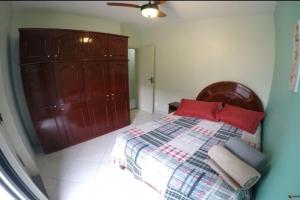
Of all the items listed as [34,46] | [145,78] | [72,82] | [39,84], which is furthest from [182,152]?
[145,78]

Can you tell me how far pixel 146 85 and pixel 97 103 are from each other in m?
1.57

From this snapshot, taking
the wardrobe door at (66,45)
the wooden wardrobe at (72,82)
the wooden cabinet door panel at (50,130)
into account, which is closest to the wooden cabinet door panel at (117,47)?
the wooden wardrobe at (72,82)

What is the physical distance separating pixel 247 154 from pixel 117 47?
2.40 metres

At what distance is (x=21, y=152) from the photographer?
61.1 inches

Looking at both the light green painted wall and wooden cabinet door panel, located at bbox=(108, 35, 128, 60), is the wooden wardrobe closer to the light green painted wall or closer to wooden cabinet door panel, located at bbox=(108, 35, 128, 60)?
wooden cabinet door panel, located at bbox=(108, 35, 128, 60)

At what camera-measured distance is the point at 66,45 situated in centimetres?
211

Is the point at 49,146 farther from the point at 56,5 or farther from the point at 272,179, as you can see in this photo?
the point at 272,179

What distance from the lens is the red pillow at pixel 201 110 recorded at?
2309mm

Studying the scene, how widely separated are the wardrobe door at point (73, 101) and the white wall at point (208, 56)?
56.8 inches

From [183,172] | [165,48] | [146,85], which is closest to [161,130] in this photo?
[183,172]

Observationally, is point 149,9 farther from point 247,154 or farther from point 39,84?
point 39,84

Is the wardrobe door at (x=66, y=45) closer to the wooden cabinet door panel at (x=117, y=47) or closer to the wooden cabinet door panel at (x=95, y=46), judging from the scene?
the wooden cabinet door panel at (x=95, y=46)

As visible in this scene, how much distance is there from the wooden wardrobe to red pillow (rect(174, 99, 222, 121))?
1.20m

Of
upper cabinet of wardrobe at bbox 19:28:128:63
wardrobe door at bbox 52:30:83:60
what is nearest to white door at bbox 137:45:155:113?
upper cabinet of wardrobe at bbox 19:28:128:63
